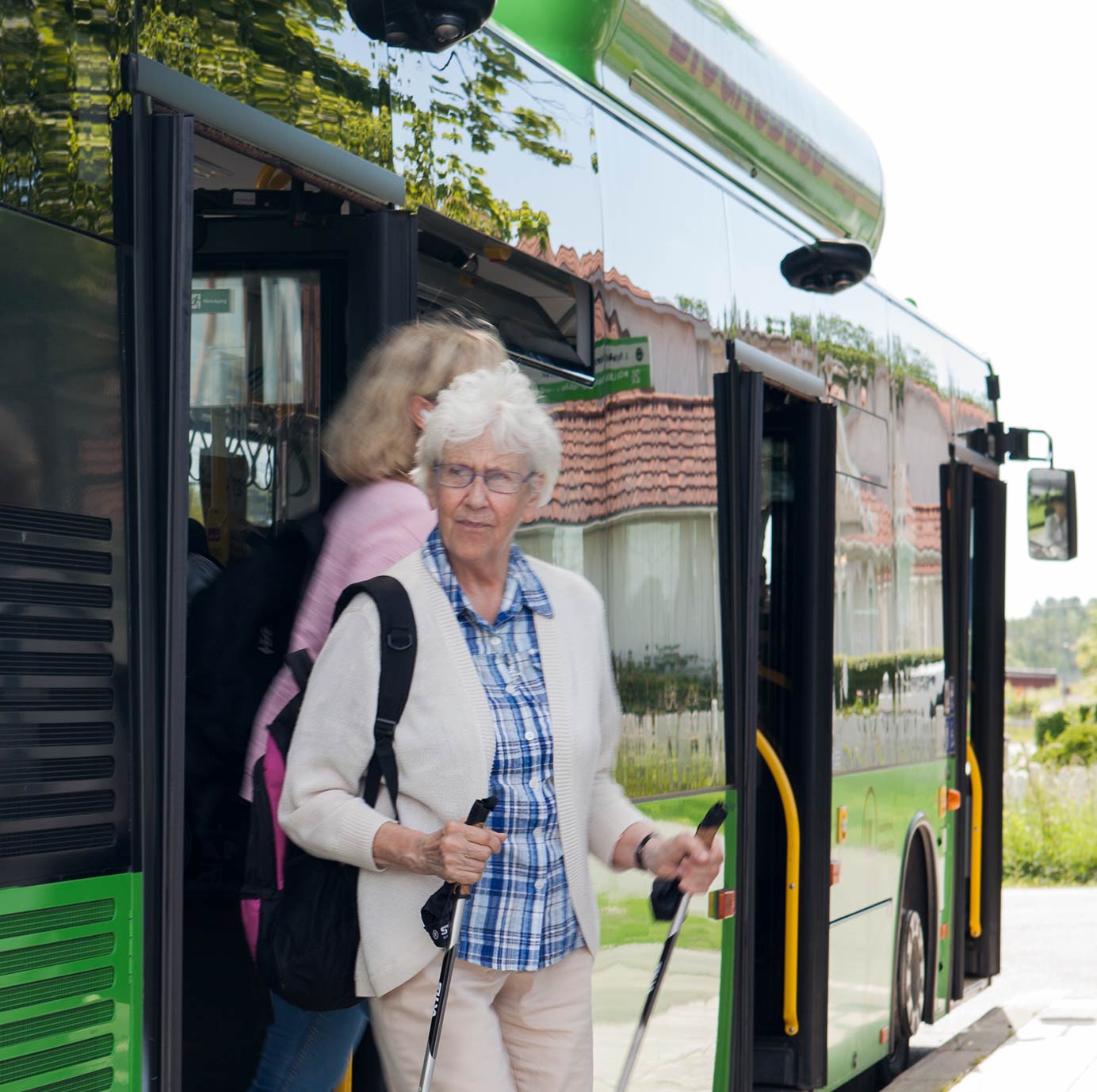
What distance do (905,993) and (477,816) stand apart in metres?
4.87

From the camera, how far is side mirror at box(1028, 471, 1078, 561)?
32.1 feet

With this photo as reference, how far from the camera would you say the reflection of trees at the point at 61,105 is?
252 centimetres

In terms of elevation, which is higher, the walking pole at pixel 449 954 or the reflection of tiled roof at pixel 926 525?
the reflection of tiled roof at pixel 926 525

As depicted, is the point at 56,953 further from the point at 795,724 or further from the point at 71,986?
the point at 795,724

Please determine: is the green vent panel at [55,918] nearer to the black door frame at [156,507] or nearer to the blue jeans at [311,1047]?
the black door frame at [156,507]

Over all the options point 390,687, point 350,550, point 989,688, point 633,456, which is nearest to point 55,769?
point 390,687

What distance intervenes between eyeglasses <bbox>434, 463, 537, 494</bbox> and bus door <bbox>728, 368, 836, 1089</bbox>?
2.75 m

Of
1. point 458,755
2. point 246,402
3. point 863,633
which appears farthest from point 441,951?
point 863,633

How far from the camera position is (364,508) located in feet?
10.7

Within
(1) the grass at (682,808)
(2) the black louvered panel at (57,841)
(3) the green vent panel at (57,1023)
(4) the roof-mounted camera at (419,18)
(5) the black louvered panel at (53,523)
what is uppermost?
(4) the roof-mounted camera at (419,18)

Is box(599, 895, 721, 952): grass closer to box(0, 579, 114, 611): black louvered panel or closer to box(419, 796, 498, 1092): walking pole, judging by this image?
box(419, 796, 498, 1092): walking pole

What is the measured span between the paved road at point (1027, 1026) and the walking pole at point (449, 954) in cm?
456

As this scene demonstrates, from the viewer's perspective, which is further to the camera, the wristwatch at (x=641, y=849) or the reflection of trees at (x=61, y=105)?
the wristwatch at (x=641, y=849)

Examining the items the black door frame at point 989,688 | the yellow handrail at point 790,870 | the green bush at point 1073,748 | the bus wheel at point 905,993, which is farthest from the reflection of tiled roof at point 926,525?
the green bush at point 1073,748
